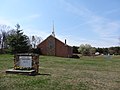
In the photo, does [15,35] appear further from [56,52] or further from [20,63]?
[20,63]

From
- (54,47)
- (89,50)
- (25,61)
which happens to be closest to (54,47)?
(54,47)

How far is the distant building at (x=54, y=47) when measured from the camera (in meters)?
70.9

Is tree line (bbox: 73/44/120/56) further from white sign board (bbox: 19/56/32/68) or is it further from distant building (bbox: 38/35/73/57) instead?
white sign board (bbox: 19/56/32/68)

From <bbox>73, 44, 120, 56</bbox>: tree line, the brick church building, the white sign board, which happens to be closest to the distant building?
the brick church building

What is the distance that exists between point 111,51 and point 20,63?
96.0m

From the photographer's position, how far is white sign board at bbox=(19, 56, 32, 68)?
17797mm

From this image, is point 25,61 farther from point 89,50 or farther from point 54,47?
point 89,50

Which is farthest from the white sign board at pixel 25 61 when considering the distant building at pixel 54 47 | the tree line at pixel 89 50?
the tree line at pixel 89 50

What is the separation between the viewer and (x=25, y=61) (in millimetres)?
17984

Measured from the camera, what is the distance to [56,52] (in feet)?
235

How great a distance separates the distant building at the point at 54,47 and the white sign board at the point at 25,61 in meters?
52.4

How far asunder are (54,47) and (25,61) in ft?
174

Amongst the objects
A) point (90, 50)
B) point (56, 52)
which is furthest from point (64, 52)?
point (90, 50)

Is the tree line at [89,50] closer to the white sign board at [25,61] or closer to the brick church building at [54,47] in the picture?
the brick church building at [54,47]
